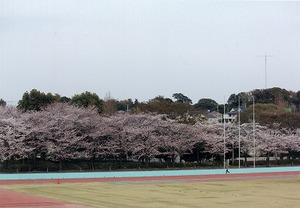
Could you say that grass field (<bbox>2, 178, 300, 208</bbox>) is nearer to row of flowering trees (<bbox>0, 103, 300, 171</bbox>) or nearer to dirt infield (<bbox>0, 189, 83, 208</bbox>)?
dirt infield (<bbox>0, 189, 83, 208</bbox>)

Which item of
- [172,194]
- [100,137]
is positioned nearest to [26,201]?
[172,194]

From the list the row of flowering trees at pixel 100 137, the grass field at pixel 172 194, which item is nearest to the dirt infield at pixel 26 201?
the grass field at pixel 172 194

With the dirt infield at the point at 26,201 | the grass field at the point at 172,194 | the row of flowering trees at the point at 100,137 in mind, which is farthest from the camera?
the row of flowering trees at the point at 100,137

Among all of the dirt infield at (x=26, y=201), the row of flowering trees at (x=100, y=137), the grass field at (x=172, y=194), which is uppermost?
the row of flowering trees at (x=100, y=137)

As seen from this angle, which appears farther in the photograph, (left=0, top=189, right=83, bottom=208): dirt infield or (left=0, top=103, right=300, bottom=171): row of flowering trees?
(left=0, top=103, right=300, bottom=171): row of flowering trees

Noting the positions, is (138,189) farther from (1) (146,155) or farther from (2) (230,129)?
(2) (230,129)

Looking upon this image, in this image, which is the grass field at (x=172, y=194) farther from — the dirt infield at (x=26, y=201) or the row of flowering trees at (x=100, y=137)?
the row of flowering trees at (x=100, y=137)

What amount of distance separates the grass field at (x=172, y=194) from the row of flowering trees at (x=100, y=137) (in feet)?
50.0

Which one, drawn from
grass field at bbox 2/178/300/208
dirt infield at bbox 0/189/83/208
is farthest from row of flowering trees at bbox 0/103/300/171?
dirt infield at bbox 0/189/83/208

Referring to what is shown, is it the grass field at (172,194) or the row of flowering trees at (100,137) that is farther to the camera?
the row of flowering trees at (100,137)

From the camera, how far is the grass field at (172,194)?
29.1m

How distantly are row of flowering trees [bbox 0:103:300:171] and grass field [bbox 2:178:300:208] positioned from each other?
15.2 m

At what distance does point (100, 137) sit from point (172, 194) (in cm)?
2763

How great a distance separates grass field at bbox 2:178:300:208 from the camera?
29141 millimetres
